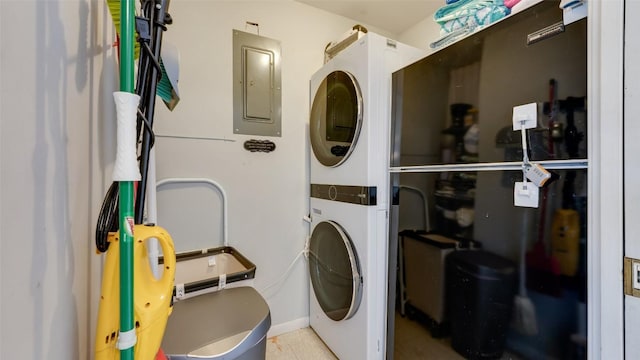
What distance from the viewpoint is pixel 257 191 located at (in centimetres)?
185

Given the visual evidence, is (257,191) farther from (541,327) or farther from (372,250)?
(541,327)

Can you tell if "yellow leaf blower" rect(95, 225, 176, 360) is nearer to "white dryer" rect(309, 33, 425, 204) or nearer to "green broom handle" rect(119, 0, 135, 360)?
"green broom handle" rect(119, 0, 135, 360)

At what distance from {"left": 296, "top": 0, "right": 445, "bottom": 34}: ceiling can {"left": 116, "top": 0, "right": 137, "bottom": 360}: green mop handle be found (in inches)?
72.3

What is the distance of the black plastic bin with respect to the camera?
2.97 ft

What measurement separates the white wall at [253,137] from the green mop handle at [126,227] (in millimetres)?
1203

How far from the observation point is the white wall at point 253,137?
5.28 ft

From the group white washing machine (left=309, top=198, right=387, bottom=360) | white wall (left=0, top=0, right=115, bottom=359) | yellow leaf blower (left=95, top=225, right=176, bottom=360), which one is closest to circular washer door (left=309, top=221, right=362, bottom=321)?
white washing machine (left=309, top=198, right=387, bottom=360)

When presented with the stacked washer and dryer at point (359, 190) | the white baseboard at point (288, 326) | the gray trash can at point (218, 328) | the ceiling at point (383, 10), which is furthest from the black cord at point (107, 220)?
the ceiling at point (383, 10)

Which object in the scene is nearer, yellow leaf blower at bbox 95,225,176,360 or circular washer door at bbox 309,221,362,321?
yellow leaf blower at bbox 95,225,176,360

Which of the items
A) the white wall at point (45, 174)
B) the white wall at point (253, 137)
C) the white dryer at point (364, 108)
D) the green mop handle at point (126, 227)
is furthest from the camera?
the white wall at point (253, 137)

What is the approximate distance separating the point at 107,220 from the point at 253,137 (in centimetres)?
133

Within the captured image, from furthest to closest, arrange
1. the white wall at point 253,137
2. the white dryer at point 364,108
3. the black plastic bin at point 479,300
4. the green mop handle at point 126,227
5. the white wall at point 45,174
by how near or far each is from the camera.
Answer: the white wall at point 253,137, the white dryer at point 364,108, the black plastic bin at point 479,300, the green mop handle at point 126,227, the white wall at point 45,174

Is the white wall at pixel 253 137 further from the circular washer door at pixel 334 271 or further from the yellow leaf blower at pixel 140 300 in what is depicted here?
the yellow leaf blower at pixel 140 300

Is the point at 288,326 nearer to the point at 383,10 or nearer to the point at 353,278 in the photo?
the point at 353,278
